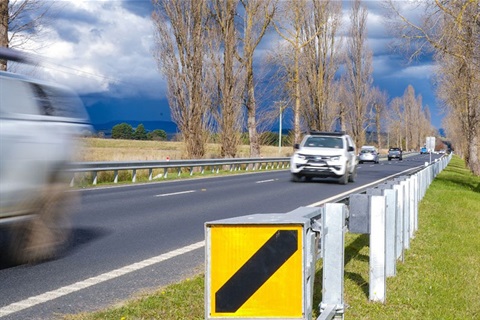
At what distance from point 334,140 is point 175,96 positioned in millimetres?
12183

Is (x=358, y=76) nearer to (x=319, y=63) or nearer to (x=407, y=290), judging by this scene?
(x=319, y=63)

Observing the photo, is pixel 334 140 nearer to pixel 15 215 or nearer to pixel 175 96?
pixel 175 96

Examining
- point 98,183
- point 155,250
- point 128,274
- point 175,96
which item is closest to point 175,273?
point 128,274

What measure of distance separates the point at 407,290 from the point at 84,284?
317 centimetres

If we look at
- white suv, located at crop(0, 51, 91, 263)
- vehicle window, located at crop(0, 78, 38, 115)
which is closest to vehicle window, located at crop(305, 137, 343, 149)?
white suv, located at crop(0, 51, 91, 263)

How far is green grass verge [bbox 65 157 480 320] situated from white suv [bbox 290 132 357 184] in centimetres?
1234

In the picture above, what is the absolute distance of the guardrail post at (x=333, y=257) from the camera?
491 centimetres

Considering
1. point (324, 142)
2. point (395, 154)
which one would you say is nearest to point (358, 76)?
point (395, 154)

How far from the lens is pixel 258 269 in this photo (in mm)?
4039

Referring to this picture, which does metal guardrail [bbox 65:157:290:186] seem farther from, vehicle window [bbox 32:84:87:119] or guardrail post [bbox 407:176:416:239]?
guardrail post [bbox 407:176:416:239]

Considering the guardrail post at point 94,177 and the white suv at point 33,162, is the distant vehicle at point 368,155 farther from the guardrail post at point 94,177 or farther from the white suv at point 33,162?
the white suv at point 33,162

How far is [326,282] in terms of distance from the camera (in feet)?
16.3

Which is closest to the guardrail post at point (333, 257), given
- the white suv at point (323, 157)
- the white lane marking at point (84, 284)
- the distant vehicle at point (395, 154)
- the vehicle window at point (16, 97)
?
the white lane marking at point (84, 284)

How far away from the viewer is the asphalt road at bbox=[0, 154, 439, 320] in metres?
5.83
